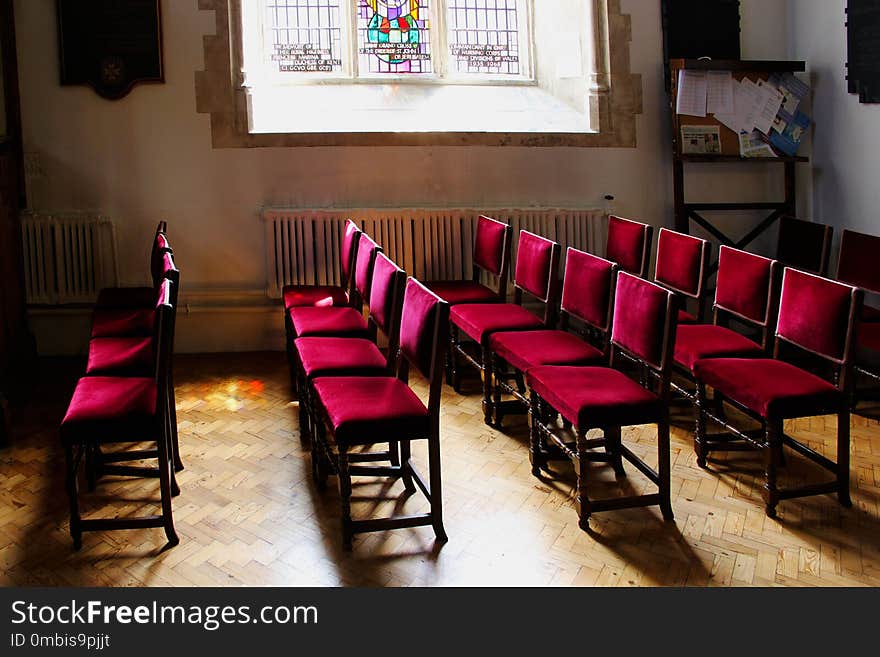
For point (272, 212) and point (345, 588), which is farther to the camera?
point (272, 212)

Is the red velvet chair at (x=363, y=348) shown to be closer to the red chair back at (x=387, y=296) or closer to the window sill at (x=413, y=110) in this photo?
the red chair back at (x=387, y=296)

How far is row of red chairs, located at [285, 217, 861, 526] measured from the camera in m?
4.11

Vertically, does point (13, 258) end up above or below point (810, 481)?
above

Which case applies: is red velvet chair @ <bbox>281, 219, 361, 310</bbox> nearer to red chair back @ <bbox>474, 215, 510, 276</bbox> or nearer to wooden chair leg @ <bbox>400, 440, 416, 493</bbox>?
red chair back @ <bbox>474, 215, 510, 276</bbox>

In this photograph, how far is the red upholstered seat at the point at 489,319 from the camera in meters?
5.46

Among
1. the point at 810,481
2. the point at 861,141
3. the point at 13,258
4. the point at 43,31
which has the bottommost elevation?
the point at 810,481

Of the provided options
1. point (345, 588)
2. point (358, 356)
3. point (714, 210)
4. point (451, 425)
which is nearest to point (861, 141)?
point (714, 210)

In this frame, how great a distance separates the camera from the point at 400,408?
12.8 ft

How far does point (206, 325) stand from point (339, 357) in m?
2.60

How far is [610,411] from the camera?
13.0 feet

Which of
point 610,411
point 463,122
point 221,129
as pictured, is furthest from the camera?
point 463,122

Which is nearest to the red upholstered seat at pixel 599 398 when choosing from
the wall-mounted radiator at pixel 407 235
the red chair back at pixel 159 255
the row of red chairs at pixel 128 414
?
the row of red chairs at pixel 128 414

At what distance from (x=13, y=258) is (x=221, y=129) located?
1562mm

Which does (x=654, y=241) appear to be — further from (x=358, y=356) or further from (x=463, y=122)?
(x=358, y=356)
